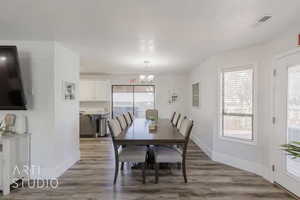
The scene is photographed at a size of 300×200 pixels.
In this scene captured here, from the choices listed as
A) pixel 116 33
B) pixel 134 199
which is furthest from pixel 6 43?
pixel 134 199

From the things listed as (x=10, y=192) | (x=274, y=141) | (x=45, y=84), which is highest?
(x=45, y=84)

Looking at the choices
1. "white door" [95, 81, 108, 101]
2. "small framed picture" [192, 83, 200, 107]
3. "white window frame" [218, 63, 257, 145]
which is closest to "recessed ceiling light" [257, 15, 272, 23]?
"white window frame" [218, 63, 257, 145]

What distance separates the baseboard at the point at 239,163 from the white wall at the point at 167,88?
11.8 feet

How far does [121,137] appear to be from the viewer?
10.2 feet

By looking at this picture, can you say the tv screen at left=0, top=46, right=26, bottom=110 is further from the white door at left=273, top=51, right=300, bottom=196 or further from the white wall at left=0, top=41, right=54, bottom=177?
the white door at left=273, top=51, right=300, bottom=196

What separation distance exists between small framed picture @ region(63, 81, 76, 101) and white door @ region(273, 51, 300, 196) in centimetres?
368

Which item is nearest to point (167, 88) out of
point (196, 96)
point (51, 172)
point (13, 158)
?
point (196, 96)

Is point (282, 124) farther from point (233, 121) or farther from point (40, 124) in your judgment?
point (40, 124)

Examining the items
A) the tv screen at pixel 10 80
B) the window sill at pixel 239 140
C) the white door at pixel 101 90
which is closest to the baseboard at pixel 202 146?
the window sill at pixel 239 140

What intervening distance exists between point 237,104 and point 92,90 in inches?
210

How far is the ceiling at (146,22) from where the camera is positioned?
199 centimetres

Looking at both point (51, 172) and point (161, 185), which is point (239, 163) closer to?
point (161, 185)

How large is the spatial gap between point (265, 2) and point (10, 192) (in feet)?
13.4

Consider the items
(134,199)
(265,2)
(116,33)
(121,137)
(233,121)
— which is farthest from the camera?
(233,121)
